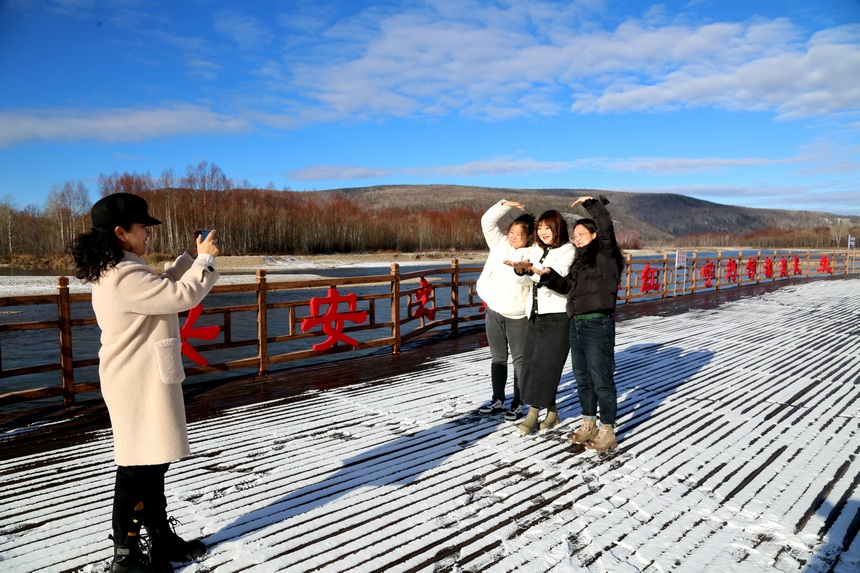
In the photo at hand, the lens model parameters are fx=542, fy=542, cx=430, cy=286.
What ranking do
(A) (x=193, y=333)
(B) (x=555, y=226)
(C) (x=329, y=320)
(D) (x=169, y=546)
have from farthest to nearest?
(C) (x=329, y=320)
(A) (x=193, y=333)
(B) (x=555, y=226)
(D) (x=169, y=546)

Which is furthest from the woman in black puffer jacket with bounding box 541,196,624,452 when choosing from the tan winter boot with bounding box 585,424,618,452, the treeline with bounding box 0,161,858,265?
the treeline with bounding box 0,161,858,265

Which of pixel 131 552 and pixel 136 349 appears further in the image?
pixel 131 552

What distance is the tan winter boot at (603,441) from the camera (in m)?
3.98

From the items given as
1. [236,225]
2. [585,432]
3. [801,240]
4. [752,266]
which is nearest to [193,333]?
[585,432]

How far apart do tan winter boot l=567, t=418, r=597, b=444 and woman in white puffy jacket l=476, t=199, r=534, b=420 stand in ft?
2.09

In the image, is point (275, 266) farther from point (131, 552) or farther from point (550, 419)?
point (131, 552)

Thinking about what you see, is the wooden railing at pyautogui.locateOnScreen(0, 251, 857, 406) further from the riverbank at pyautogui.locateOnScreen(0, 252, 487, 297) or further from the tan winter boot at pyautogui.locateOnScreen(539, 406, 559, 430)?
the riverbank at pyautogui.locateOnScreen(0, 252, 487, 297)

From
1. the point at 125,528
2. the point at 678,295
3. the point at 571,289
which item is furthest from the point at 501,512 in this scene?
the point at 678,295

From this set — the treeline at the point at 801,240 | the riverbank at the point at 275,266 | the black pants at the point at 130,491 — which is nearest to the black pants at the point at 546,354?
the black pants at the point at 130,491

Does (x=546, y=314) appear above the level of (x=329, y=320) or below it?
above

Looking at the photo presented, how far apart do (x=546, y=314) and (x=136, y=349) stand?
9.06ft

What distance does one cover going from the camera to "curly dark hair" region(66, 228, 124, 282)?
2.16m

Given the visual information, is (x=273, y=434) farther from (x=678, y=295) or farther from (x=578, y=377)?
(x=678, y=295)

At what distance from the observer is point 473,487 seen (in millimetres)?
3371
